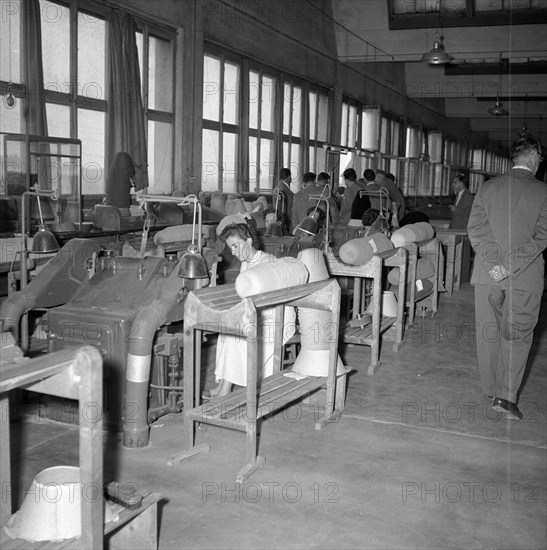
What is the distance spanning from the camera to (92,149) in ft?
24.6

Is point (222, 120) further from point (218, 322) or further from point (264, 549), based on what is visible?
point (264, 549)

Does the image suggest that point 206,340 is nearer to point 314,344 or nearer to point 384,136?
point 314,344

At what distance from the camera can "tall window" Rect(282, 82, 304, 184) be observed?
12070mm

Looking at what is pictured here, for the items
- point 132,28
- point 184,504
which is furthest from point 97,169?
point 184,504

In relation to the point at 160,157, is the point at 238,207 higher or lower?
lower

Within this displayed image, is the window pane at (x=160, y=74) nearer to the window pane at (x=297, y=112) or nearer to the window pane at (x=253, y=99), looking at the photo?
the window pane at (x=253, y=99)

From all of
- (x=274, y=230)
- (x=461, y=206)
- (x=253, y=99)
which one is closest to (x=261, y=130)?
(x=253, y=99)

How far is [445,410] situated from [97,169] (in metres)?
4.83

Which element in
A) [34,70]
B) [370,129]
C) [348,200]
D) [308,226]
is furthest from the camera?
[370,129]

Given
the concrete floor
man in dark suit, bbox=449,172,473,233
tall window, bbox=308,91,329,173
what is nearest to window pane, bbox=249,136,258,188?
tall window, bbox=308,91,329,173

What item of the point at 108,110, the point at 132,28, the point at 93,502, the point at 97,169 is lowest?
the point at 93,502

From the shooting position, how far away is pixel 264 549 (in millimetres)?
2514

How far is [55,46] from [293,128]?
601cm

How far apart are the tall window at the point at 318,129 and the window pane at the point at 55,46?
634 centimetres
